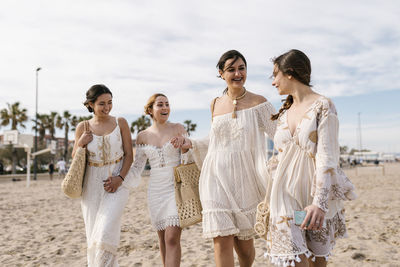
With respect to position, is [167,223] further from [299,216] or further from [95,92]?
[299,216]

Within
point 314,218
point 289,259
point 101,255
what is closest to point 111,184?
point 101,255

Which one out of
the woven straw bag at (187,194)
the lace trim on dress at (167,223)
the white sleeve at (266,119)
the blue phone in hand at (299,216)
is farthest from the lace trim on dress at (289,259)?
the lace trim on dress at (167,223)

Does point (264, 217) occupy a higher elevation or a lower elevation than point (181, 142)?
lower

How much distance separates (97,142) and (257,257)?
2943mm

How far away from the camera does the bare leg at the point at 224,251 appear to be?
3092 mm

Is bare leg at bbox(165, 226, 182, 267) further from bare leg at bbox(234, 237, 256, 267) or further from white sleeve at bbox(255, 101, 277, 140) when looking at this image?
white sleeve at bbox(255, 101, 277, 140)

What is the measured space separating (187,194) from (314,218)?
5.92 ft

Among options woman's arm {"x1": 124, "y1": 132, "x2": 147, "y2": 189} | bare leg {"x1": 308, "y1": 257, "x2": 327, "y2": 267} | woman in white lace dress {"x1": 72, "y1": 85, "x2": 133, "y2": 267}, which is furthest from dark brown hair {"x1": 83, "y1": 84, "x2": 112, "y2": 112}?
bare leg {"x1": 308, "y1": 257, "x2": 327, "y2": 267}

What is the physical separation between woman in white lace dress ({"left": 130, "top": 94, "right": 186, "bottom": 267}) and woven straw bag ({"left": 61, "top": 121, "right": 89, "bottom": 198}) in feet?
1.84

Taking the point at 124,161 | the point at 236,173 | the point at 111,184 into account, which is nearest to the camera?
→ the point at 236,173

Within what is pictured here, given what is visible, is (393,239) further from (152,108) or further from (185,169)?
(152,108)

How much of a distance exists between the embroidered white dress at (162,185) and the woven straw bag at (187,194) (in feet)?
0.26

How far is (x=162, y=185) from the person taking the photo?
3.95 m

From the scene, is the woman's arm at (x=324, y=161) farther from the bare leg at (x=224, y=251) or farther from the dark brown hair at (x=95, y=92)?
the dark brown hair at (x=95, y=92)
